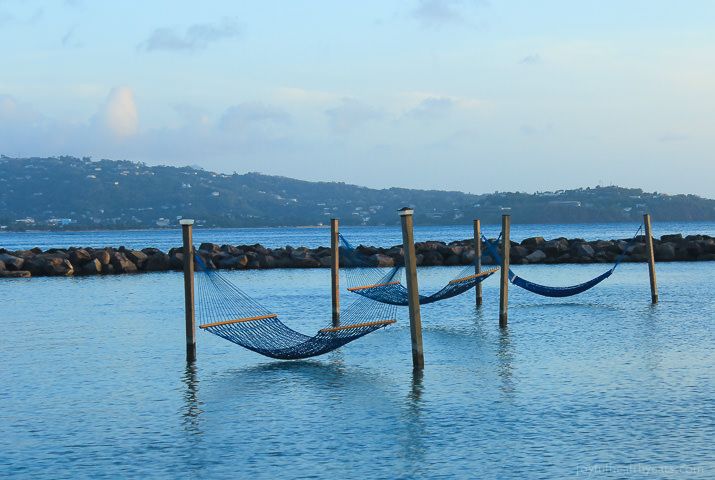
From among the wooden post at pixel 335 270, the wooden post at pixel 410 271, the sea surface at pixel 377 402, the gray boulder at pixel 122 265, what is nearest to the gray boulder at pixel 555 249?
the gray boulder at pixel 122 265

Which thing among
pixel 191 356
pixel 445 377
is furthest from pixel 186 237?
pixel 445 377

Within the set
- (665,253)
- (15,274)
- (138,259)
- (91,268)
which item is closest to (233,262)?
(138,259)

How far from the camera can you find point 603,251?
44.8 meters

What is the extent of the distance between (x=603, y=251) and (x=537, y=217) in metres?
118

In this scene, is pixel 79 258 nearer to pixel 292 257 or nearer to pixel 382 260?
pixel 292 257

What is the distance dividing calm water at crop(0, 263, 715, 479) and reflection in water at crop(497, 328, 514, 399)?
2.0 inches

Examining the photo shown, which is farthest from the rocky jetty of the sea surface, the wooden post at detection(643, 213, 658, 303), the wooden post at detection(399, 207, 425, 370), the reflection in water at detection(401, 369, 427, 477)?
the reflection in water at detection(401, 369, 427, 477)

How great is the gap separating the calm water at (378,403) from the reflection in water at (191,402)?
0.12ft

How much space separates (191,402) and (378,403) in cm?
252

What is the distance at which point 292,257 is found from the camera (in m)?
43.3

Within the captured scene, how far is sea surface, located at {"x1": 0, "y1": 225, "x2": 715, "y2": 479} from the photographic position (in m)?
10.4

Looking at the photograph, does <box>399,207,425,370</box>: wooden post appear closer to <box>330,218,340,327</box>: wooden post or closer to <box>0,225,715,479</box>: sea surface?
<box>0,225,715,479</box>: sea surface

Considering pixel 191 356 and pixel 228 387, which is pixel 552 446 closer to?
pixel 228 387

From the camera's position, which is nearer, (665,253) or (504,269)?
(504,269)
